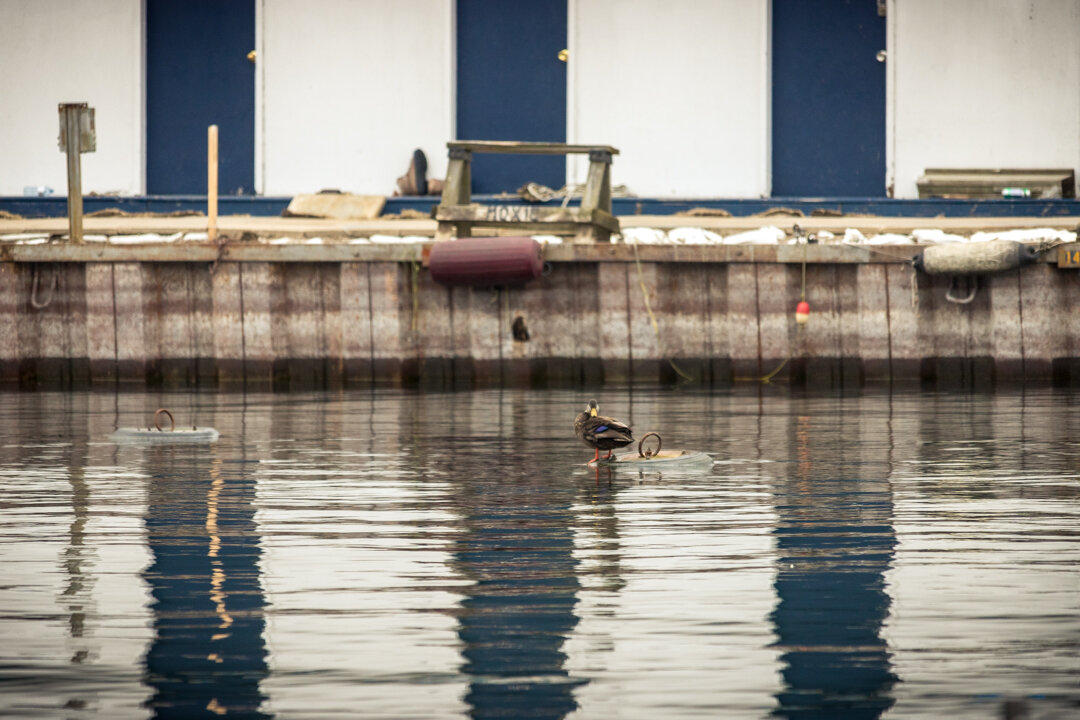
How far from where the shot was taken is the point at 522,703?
14.2 feet

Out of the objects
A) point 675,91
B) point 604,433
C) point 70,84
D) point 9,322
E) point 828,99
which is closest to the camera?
point 604,433

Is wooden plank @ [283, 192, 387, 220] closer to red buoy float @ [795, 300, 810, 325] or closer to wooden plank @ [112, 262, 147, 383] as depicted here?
wooden plank @ [112, 262, 147, 383]

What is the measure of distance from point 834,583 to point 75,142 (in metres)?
14.8

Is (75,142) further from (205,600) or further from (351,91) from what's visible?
(205,600)

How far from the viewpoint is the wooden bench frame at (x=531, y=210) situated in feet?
58.0

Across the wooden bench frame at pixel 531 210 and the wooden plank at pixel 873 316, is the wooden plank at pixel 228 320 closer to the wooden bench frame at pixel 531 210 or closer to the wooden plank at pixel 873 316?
the wooden bench frame at pixel 531 210

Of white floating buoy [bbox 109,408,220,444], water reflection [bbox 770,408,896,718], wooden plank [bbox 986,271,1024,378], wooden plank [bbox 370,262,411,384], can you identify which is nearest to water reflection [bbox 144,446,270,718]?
water reflection [bbox 770,408,896,718]

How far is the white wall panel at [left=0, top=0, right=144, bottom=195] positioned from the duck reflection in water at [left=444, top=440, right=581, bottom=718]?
1749 centimetres

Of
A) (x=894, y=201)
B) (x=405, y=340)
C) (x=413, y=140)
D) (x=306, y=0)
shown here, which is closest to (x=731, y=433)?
(x=405, y=340)

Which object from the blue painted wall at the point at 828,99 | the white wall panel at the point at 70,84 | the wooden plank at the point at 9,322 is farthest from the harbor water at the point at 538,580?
the white wall panel at the point at 70,84

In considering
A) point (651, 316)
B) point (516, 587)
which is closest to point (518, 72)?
point (651, 316)

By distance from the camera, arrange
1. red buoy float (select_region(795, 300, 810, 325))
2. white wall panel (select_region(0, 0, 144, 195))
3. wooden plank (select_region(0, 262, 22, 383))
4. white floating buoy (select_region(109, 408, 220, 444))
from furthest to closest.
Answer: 1. white wall panel (select_region(0, 0, 144, 195))
2. wooden plank (select_region(0, 262, 22, 383))
3. red buoy float (select_region(795, 300, 810, 325))
4. white floating buoy (select_region(109, 408, 220, 444))

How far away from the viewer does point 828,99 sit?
23781 millimetres

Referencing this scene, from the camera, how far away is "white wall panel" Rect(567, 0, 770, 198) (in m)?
23.5
